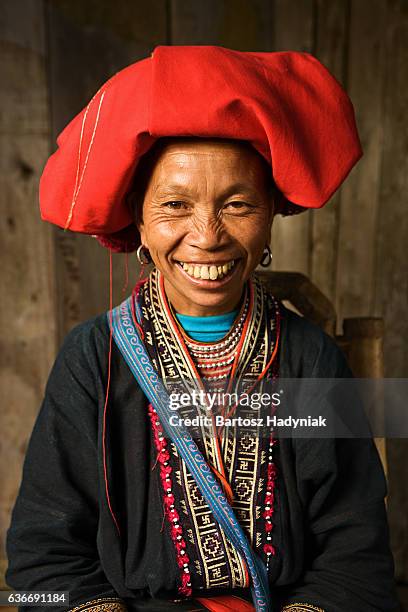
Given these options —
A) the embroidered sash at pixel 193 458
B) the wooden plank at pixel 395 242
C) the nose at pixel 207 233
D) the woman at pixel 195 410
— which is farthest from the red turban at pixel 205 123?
the wooden plank at pixel 395 242

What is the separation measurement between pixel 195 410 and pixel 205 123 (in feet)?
1.58

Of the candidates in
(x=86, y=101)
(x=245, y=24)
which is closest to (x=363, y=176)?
(x=245, y=24)

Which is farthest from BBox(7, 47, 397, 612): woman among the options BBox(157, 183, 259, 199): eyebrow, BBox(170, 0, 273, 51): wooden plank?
BBox(170, 0, 273, 51): wooden plank

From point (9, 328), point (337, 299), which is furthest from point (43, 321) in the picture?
point (337, 299)

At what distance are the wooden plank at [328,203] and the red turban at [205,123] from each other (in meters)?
0.67

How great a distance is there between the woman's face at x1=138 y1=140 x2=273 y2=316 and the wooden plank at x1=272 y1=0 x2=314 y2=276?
0.64m

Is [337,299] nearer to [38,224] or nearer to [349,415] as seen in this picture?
[349,415]

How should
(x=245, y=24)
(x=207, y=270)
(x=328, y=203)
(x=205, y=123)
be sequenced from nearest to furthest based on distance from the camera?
1. (x=205, y=123)
2. (x=207, y=270)
3. (x=245, y=24)
4. (x=328, y=203)

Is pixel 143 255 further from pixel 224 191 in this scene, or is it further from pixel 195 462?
pixel 195 462

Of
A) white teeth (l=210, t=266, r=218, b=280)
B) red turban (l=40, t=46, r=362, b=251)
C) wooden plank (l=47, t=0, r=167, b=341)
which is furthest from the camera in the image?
wooden plank (l=47, t=0, r=167, b=341)

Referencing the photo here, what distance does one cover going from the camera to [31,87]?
1423mm

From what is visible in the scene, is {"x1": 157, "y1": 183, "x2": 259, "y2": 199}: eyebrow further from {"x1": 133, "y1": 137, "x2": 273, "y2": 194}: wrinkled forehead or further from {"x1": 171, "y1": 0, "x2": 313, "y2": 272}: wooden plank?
{"x1": 171, "y1": 0, "x2": 313, "y2": 272}: wooden plank

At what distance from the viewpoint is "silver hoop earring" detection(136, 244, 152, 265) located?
3.11 ft

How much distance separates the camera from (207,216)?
0.83m
